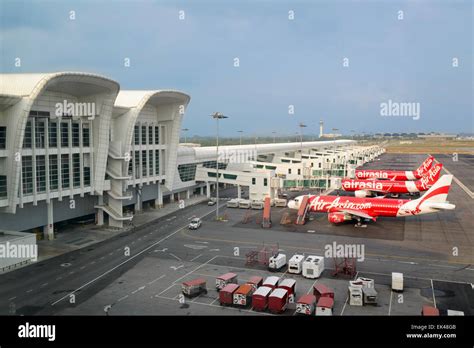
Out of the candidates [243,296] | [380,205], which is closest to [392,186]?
[380,205]

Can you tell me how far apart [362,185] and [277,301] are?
6755cm

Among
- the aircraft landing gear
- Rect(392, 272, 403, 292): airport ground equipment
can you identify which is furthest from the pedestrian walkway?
Rect(392, 272, 403, 292): airport ground equipment

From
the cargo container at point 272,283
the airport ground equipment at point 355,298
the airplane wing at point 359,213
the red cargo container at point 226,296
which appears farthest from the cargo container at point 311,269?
the airplane wing at point 359,213

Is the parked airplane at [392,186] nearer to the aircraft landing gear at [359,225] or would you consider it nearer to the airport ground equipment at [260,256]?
the aircraft landing gear at [359,225]

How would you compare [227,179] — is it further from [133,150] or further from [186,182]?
[133,150]

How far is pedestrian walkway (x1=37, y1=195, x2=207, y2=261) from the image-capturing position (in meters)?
52.3

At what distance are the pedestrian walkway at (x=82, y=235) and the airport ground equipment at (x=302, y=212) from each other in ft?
83.1

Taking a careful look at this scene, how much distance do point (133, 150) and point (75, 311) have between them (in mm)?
43193

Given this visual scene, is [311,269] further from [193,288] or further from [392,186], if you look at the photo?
[392,186]

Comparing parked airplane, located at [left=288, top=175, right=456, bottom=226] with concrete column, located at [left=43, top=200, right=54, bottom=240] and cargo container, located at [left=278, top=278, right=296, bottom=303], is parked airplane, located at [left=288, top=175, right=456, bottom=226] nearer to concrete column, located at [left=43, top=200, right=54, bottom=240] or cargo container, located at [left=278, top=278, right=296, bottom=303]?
cargo container, located at [left=278, top=278, right=296, bottom=303]

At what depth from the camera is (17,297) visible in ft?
120

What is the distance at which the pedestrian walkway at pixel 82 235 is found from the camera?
52303 mm

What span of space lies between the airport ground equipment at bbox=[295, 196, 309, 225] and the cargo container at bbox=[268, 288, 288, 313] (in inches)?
1346
